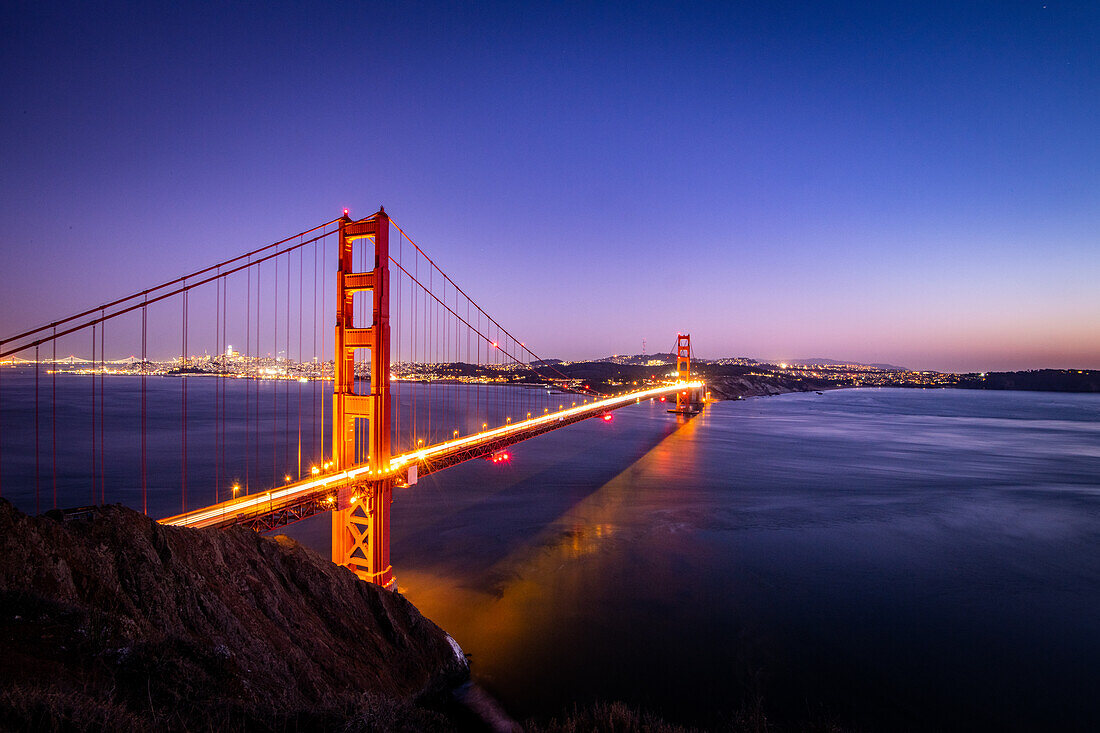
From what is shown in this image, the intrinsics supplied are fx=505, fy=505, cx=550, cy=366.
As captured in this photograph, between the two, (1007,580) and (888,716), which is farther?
(1007,580)

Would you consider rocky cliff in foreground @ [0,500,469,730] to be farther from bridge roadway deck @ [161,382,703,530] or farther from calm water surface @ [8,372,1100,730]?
calm water surface @ [8,372,1100,730]

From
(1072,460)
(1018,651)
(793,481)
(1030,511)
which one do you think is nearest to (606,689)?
(1018,651)

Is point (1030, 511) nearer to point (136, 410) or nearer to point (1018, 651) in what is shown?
point (1018, 651)

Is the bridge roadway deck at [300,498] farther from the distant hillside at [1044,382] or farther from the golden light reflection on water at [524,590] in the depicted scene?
the distant hillside at [1044,382]

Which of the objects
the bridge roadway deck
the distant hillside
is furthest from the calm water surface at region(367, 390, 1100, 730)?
the distant hillside

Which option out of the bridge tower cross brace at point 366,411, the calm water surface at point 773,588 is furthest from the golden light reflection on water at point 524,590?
the bridge tower cross brace at point 366,411
